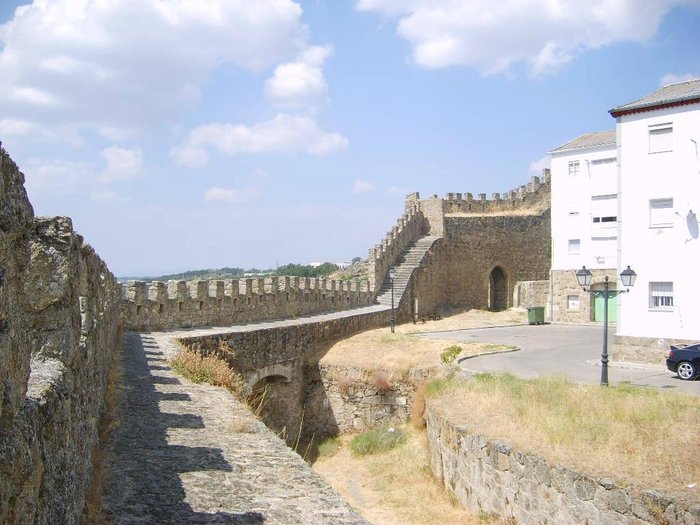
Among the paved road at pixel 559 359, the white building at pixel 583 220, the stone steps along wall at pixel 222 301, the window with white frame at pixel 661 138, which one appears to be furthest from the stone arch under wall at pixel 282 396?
the white building at pixel 583 220

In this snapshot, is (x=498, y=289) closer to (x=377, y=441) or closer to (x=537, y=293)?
(x=537, y=293)

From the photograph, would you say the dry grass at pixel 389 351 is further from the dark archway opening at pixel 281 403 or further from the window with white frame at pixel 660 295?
the window with white frame at pixel 660 295

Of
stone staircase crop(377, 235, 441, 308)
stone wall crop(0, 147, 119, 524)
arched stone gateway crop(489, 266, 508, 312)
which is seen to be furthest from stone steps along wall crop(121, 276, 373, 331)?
arched stone gateway crop(489, 266, 508, 312)

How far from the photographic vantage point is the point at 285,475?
18.8 ft

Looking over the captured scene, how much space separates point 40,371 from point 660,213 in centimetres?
1686

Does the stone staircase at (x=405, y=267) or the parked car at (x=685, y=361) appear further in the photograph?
the stone staircase at (x=405, y=267)

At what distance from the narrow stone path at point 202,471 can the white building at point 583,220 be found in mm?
24293

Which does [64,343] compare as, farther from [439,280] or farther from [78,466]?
[439,280]

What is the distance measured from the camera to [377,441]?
56.9 feet

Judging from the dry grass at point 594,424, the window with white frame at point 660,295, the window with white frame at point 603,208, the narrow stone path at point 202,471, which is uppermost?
the window with white frame at point 603,208

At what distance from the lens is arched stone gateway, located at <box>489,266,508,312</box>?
38.9 meters

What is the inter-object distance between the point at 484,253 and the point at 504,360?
20135 millimetres

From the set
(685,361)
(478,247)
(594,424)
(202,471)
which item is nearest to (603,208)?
(478,247)

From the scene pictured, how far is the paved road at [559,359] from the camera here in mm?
15195
